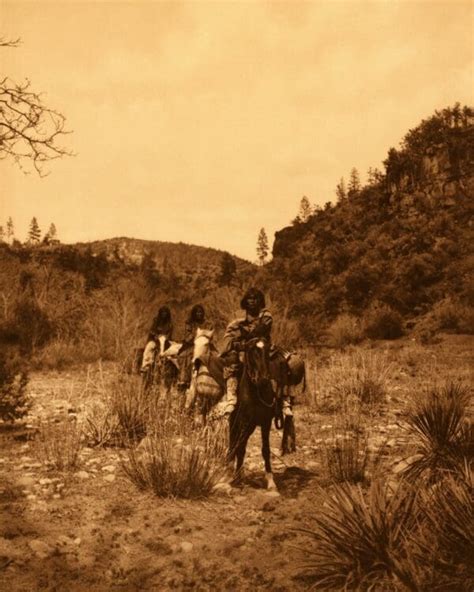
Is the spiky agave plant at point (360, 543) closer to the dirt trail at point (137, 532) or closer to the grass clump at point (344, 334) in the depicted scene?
the dirt trail at point (137, 532)

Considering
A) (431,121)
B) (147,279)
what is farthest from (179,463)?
(431,121)

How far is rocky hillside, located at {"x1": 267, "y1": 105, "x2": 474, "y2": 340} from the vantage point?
117 ft

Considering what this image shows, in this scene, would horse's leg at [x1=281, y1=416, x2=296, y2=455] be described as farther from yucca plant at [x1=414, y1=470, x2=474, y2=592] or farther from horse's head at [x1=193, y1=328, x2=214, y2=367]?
yucca plant at [x1=414, y1=470, x2=474, y2=592]

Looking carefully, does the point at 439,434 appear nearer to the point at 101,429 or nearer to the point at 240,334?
the point at 240,334

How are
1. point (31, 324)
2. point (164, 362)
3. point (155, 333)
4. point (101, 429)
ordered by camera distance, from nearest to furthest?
1. point (101, 429)
2. point (164, 362)
3. point (155, 333)
4. point (31, 324)

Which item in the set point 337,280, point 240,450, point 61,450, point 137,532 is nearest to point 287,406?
point 240,450

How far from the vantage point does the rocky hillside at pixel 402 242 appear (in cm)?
3581

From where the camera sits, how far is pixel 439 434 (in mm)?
6375

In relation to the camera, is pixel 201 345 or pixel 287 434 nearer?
pixel 287 434

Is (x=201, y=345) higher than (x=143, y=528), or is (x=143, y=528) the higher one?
(x=201, y=345)

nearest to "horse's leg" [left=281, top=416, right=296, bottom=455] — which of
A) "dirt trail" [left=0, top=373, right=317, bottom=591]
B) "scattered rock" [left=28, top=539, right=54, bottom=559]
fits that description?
"dirt trail" [left=0, top=373, right=317, bottom=591]

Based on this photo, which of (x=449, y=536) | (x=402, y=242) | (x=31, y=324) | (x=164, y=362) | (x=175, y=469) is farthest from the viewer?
(x=402, y=242)

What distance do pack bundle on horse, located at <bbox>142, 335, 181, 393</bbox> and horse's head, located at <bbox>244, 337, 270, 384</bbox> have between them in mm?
3200

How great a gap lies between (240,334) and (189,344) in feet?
8.34
